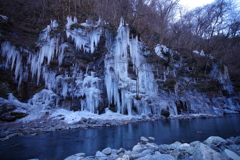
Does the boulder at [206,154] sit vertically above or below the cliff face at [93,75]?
below

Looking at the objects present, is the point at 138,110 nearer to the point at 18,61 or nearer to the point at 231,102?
the point at 18,61

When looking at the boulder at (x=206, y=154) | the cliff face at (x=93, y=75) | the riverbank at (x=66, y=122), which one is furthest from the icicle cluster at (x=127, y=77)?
the boulder at (x=206, y=154)

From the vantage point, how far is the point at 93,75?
11.7 meters

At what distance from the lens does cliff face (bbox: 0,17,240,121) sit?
1005cm

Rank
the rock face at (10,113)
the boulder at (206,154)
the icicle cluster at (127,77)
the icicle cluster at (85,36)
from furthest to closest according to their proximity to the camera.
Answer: the icicle cluster at (85,36) → the icicle cluster at (127,77) → the rock face at (10,113) → the boulder at (206,154)

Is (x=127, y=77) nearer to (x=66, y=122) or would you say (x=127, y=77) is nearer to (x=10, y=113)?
(x=66, y=122)

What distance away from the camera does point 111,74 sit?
11.7m

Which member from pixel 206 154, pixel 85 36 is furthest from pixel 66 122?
pixel 206 154

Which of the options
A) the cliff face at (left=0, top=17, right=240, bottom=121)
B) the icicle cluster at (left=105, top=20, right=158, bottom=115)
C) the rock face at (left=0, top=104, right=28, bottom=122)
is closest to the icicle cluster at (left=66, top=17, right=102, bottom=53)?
the cliff face at (left=0, top=17, right=240, bottom=121)

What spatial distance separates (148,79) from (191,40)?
12.2 meters

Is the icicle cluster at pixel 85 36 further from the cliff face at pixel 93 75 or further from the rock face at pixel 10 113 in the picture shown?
the rock face at pixel 10 113

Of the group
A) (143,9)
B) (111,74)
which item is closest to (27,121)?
(111,74)

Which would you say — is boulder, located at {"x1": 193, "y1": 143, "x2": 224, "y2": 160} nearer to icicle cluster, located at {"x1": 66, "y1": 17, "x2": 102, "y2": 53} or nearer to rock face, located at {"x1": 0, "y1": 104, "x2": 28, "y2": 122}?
rock face, located at {"x1": 0, "y1": 104, "x2": 28, "y2": 122}

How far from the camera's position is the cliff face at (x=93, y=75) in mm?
10055
